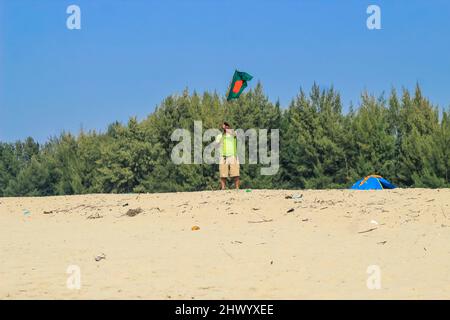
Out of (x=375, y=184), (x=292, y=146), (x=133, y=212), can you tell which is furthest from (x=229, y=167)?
(x=292, y=146)

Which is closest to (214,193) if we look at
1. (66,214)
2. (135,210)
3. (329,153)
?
(135,210)

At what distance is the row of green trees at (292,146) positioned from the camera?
35656 millimetres

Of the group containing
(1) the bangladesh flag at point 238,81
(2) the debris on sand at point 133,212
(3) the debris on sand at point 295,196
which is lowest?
(2) the debris on sand at point 133,212

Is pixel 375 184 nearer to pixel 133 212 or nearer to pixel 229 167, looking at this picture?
pixel 229 167

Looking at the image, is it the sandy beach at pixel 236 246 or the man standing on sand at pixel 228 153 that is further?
the man standing on sand at pixel 228 153

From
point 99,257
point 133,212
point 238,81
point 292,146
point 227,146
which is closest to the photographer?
point 99,257

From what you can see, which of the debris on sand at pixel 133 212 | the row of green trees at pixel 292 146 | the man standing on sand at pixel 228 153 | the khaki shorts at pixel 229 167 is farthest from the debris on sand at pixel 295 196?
the row of green trees at pixel 292 146

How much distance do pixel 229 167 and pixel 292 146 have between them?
24.7 m

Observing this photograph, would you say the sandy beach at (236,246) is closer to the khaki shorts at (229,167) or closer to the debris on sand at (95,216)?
the debris on sand at (95,216)

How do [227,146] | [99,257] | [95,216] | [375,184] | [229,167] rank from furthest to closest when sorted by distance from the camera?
[375,184], [229,167], [227,146], [95,216], [99,257]

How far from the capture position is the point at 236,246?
8.95m

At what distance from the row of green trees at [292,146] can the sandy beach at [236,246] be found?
22304 millimetres

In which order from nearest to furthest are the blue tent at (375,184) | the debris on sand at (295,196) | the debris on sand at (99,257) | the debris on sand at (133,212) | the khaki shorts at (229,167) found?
the debris on sand at (99,257) → the debris on sand at (133,212) → the debris on sand at (295,196) → the khaki shorts at (229,167) → the blue tent at (375,184)
